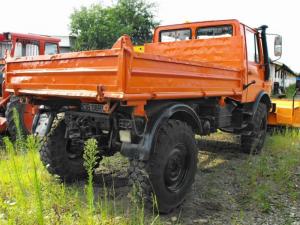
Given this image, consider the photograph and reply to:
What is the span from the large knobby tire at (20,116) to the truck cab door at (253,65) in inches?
154

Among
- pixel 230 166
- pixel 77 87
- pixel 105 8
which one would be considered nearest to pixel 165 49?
pixel 230 166

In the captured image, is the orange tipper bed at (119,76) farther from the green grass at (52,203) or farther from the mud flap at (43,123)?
the green grass at (52,203)

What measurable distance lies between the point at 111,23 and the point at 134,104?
2982 cm

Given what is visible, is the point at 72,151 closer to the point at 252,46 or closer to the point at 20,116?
the point at 20,116

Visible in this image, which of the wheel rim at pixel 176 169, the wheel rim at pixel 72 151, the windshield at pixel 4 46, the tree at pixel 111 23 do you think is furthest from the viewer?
the tree at pixel 111 23

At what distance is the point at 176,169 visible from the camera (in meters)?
4.26

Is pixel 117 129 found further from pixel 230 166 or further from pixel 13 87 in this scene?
pixel 230 166

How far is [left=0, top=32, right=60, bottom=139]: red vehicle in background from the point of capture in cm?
666

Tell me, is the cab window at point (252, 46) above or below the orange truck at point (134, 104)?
above

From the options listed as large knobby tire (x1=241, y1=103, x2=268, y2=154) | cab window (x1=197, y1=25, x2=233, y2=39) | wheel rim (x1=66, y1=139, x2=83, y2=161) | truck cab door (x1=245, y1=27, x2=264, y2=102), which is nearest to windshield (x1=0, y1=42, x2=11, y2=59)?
wheel rim (x1=66, y1=139, x2=83, y2=161)

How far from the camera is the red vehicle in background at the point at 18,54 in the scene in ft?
21.9

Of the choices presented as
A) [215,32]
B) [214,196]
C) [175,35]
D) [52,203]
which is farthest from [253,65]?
[52,203]

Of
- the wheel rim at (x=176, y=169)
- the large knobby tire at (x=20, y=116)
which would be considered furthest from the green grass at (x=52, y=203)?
the large knobby tire at (x=20, y=116)

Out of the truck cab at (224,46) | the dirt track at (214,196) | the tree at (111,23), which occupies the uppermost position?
the tree at (111,23)
